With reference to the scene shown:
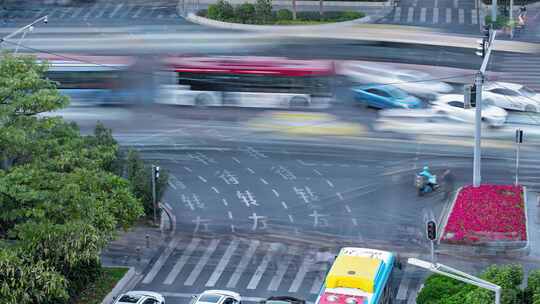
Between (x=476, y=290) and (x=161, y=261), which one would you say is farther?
(x=161, y=261)

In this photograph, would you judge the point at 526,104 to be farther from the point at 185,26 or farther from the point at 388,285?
the point at 185,26

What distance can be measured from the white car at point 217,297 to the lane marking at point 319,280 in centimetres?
397

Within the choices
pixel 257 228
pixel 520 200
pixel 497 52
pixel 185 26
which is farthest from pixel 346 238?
pixel 185 26

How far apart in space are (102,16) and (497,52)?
127ft

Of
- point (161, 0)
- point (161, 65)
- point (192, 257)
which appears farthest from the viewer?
point (161, 0)

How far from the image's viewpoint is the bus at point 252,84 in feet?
262

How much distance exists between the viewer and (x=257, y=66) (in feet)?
264

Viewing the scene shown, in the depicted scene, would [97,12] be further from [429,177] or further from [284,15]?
[429,177]

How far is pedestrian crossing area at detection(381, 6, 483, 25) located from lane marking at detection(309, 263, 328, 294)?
166 feet

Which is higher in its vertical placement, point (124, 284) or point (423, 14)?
point (423, 14)

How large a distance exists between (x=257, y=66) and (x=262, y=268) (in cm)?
2668

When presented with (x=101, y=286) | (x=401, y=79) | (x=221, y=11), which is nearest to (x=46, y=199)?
(x=101, y=286)

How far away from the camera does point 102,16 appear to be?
110000mm

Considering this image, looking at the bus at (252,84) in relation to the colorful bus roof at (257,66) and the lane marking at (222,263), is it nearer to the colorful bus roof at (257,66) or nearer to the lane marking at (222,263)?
the colorful bus roof at (257,66)
